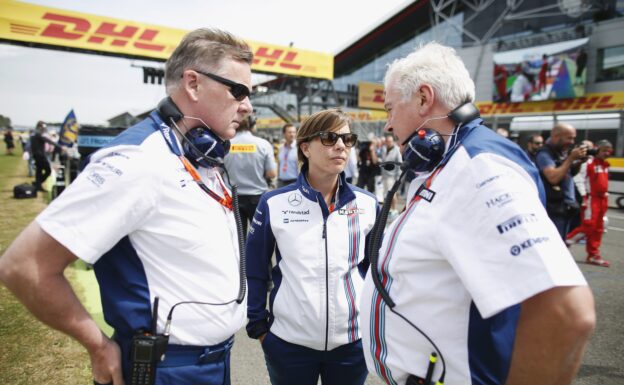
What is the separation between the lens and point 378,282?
1396 mm

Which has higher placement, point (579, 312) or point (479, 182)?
point (479, 182)

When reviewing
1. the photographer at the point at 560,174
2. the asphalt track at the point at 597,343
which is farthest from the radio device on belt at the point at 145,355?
the photographer at the point at 560,174

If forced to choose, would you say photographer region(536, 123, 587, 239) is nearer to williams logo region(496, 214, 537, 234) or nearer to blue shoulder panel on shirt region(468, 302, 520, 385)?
blue shoulder panel on shirt region(468, 302, 520, 385)

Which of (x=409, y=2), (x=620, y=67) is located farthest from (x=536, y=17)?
(x=409, y=2)

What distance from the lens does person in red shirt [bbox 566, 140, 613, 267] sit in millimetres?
6066

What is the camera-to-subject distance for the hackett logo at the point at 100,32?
1548 cm

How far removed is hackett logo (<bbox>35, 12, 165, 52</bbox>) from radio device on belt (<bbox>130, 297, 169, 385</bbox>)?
730 inches

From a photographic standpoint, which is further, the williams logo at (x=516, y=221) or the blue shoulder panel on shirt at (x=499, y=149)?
the blue shoulder panel on shirt at (x=499, y=149)

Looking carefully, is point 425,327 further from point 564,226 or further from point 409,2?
point 409,2

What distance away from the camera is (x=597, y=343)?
360 centimetres

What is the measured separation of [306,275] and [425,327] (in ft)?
2.59

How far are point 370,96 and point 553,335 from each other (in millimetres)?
30850

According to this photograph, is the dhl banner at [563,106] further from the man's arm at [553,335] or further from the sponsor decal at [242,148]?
the man's arm at [553,335]

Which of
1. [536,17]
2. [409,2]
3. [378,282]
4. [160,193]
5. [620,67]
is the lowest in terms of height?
[378,282]
